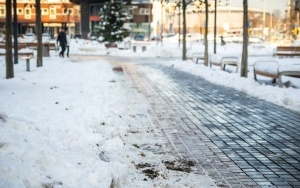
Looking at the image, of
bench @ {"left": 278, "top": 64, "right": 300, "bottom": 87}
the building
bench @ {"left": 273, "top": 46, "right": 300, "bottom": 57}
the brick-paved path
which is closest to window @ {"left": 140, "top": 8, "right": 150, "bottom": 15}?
the building

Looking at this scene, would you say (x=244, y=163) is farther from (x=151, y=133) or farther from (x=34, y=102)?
(x=34, y=102)

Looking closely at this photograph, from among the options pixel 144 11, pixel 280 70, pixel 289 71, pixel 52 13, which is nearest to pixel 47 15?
pixel 52 13

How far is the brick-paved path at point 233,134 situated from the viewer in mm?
5270

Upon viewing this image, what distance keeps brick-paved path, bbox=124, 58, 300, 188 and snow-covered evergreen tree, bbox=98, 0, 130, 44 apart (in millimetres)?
32065

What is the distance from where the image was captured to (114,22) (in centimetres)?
4406

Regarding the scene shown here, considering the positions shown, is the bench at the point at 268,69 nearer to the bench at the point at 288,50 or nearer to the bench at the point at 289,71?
the bench at the point at 289,71

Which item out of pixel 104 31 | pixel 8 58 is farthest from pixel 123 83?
pixel 104 31

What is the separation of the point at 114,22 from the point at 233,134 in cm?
3812

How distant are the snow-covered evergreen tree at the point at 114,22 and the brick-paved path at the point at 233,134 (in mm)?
32065

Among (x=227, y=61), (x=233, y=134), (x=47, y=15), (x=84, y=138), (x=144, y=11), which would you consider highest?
(x=144, y=11)

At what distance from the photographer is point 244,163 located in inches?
224

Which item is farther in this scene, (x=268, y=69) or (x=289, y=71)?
(x=268, y=69)

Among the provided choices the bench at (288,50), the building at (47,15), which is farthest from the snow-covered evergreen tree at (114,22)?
the building at (47,15)

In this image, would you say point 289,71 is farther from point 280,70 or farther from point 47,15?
point 47,15
